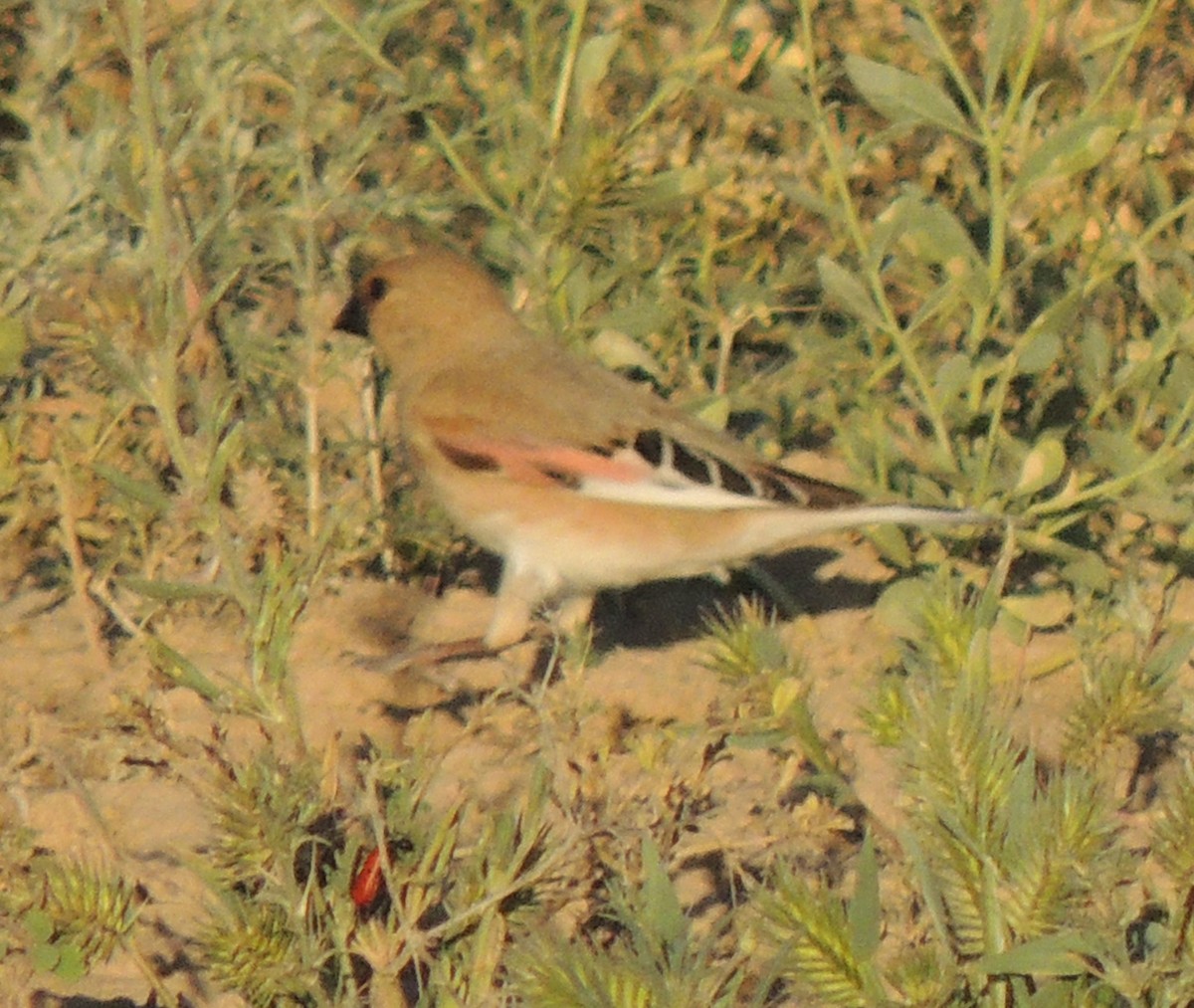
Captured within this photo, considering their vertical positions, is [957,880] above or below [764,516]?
above

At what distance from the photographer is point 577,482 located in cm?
479

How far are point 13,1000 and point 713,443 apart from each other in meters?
1.98

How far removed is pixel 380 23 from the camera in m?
4.55

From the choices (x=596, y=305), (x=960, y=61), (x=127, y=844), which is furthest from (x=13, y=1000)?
(x=960, y=61)

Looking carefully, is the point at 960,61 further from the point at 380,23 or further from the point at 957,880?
the point at 957,880

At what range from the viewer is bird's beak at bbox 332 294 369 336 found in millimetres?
5199

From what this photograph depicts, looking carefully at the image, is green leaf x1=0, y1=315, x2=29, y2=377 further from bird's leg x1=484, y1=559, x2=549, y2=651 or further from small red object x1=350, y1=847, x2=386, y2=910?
small red object x1=350, y1=847, x2=386, y2=910

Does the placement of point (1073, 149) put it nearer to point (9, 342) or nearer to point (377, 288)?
point (377, 288)

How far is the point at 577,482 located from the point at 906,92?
1237mm

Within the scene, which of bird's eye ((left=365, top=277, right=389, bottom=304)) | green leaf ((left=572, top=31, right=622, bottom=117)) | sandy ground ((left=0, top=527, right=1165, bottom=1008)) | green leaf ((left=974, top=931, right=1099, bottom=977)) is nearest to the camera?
green leaf ((left=974, top=931, right=1099, bottom=977))

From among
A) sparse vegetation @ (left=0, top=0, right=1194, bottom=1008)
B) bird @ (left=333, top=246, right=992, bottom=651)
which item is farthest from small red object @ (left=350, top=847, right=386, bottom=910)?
bird @ (left=333, top=246, right=992, bottom=651)

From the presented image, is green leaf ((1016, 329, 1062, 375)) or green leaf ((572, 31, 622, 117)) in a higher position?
green leaf ((572, 31, 622, 117))

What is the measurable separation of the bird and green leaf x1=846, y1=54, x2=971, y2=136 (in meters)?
0.86

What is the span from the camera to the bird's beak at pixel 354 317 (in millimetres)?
5199
